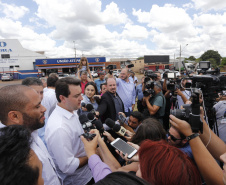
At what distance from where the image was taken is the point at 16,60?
108 ft

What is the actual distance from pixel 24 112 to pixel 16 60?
39.0 metres

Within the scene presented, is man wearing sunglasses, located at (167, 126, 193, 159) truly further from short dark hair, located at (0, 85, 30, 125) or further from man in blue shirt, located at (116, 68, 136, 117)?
man in blue shirt, located at (116, 68, 136, 117)

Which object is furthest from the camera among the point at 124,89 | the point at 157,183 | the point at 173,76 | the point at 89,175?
the point at 124,89

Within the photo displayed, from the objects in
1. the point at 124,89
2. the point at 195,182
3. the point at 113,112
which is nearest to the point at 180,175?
the point at 195,182

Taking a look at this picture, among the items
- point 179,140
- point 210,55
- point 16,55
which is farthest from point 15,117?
point 210,55

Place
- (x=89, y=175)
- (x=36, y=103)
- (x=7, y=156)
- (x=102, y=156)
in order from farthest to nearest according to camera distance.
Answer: (x=89, y=175), (x=102, y=156), (x=36, y=103), (x=7, y=156)

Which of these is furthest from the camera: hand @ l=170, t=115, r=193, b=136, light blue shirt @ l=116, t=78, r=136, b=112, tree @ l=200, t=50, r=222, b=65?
tree @ l=200, t=50, r=222, b=65

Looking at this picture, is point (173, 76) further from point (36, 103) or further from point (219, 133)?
point (36, 103)

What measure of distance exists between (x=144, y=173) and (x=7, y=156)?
77 cm

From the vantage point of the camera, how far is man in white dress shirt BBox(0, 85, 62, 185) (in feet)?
4.31

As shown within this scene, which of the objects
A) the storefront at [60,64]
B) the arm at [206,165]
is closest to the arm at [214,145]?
the arm at [206,165]

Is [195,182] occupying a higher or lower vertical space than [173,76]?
lower

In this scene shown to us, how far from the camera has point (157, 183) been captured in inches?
32.9

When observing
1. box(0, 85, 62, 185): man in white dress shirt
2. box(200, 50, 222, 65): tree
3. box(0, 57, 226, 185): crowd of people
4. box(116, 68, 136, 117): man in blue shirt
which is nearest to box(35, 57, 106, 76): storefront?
box(116, 68, 136, 117): man in blue shirt
